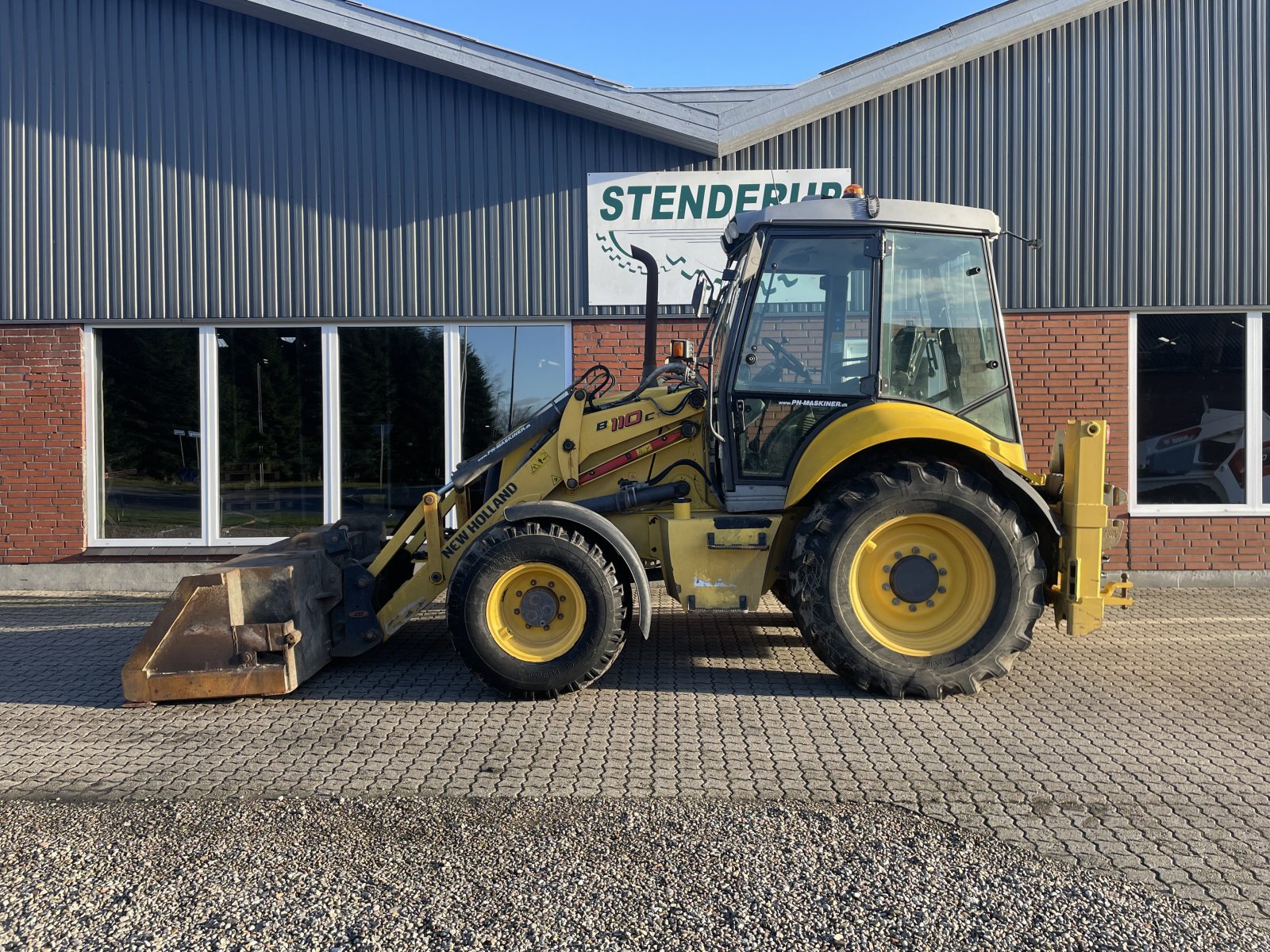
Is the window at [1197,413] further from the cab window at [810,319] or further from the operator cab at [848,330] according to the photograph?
the cab window at [810,319]

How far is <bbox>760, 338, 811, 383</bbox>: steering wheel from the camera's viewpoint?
6.01 m

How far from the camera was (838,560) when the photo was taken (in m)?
5.70

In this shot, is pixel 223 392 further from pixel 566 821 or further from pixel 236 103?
pixel 566 821

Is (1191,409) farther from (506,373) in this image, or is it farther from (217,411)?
(217,411)

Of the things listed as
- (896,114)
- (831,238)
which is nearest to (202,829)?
(831,238)

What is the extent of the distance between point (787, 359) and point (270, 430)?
6.29 m

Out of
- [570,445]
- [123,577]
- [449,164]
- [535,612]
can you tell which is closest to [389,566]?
[535,612]

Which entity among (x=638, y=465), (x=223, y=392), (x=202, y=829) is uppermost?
(x=223, y=392)

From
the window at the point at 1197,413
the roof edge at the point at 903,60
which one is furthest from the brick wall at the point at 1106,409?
the roof edge at the point at 903,60

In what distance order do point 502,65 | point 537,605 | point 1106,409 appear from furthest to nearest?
point 1106,409 < point 502,65 < point 537,605

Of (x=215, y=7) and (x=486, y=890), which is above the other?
(x=215, y=7)

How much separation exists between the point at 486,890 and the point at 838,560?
119 inches

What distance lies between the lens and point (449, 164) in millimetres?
9961

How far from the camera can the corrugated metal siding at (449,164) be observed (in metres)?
9.80
